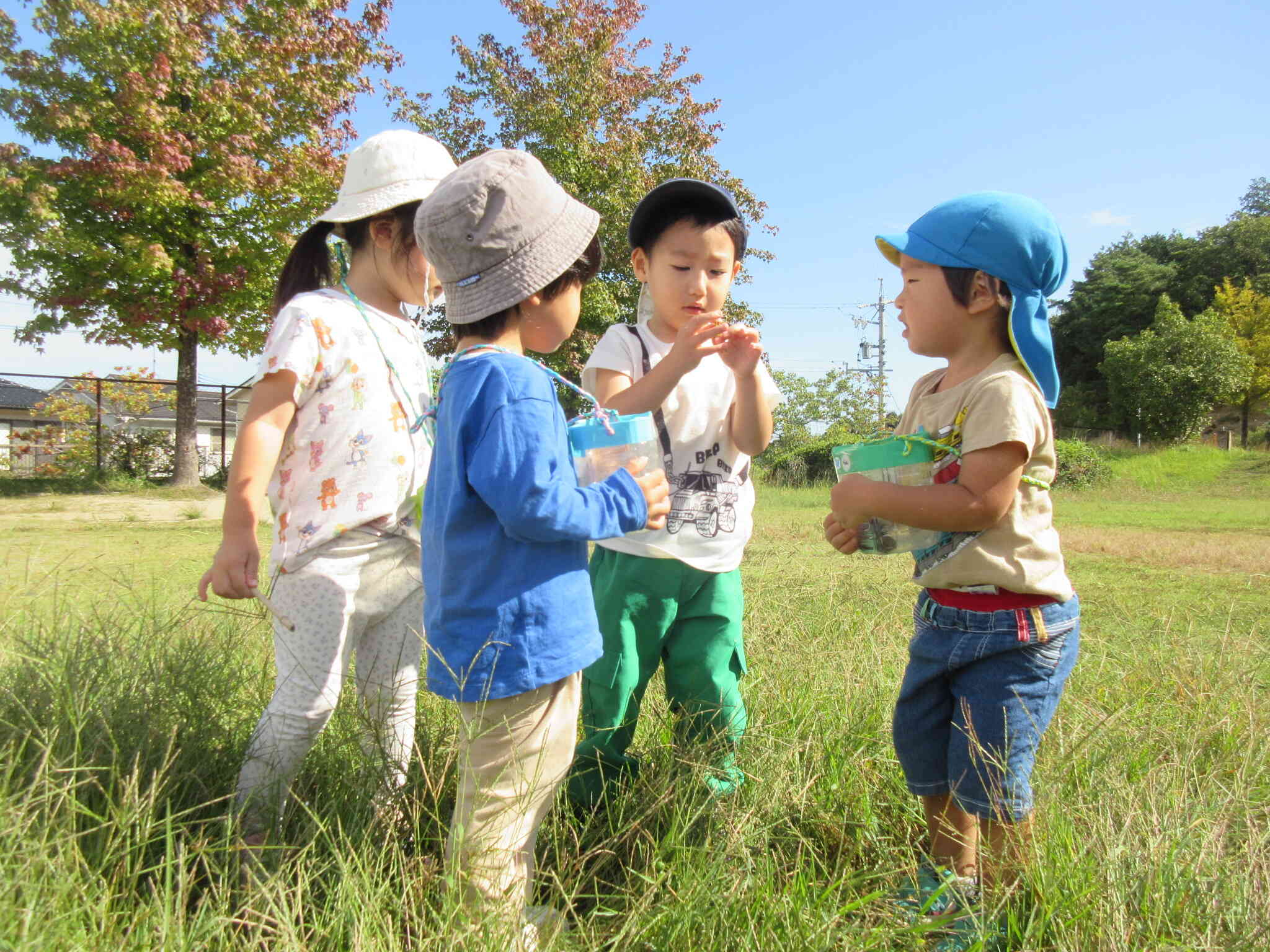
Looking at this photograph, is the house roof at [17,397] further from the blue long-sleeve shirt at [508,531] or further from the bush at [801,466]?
the blue long-sleeve shirt at [508,531]

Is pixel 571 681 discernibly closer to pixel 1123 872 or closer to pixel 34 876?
pixel 34 876

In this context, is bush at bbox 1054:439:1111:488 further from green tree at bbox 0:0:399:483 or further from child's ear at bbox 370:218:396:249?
child's ear at bbox 370:218:396:249

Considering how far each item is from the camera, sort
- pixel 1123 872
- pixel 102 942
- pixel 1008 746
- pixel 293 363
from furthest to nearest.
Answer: pixel 293 363 → pixel 1008 746 → pixel 1123 872 → pixel 102 942

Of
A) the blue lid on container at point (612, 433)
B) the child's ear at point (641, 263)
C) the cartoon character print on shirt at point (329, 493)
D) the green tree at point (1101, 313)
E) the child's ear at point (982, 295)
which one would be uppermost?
the green tree at point (1101, 313)

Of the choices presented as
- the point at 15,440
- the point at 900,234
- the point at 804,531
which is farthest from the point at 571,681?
the point at 15,440

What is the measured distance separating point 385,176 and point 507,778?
131 cm

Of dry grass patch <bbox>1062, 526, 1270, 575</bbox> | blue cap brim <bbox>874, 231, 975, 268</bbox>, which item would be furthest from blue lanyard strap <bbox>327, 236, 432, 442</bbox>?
dry grass patch <bbox>1062, 526, 1270, 575</bbox>

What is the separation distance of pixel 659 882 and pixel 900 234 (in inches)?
53.7

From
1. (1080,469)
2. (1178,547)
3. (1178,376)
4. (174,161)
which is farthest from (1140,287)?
(174,161)

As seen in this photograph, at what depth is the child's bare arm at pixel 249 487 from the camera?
1.72 meters

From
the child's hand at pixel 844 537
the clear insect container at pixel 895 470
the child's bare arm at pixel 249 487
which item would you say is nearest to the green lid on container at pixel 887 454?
the clear insect container at pixel 895 470

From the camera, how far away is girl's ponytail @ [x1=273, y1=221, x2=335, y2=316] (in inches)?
80.9

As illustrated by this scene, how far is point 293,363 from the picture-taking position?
1.77m

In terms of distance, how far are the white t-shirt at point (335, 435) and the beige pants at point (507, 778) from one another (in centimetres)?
52
